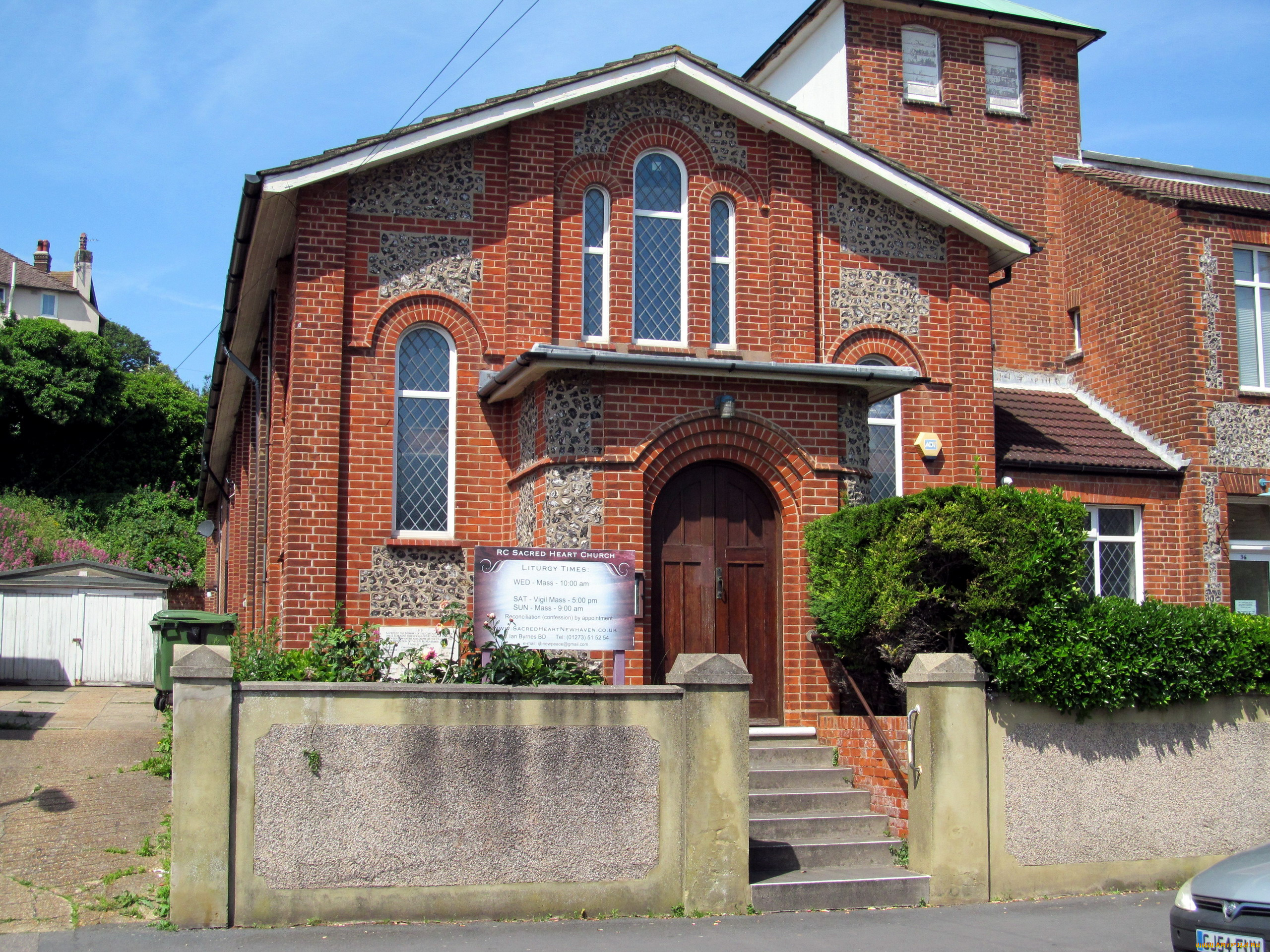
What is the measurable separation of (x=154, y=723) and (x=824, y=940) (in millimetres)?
12254

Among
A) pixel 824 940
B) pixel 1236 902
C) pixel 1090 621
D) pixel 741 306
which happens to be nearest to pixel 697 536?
pixel 741 306

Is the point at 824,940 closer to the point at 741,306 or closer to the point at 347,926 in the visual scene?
the point at 347,926

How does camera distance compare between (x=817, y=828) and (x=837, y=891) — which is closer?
(x=837, y=891)

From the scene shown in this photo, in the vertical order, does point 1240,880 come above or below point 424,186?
below

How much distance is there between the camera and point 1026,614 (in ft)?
31.9

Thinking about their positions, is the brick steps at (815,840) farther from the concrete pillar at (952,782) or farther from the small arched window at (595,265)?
the small arched window at (595,265)

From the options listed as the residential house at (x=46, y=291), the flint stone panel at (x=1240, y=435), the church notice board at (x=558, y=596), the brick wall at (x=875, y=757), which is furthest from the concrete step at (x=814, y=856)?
the residential house at (x=46, y=291)

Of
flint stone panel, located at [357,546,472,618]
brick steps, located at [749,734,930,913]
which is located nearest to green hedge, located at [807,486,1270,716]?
brick steps, located at [749,734,930,913]

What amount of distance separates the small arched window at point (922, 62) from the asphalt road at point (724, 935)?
46.2ft

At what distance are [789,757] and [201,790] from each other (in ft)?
16.8

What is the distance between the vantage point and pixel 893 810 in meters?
9.94

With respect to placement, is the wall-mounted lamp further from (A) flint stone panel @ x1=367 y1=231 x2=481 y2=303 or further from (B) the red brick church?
(A) flint stone panel @ x1=367 y1=231 x2=481 y2=303

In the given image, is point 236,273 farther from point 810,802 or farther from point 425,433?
point 810,802

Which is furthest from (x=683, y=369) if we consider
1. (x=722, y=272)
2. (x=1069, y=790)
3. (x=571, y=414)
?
(x=1069, y=790)
